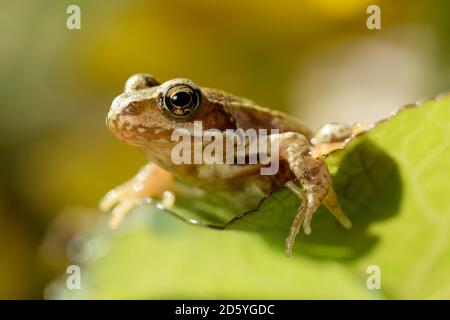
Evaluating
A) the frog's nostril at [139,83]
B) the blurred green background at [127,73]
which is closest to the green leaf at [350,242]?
the frog's nostril at [139,83]

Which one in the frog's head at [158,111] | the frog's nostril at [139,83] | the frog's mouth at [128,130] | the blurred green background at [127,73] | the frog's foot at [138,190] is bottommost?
the frog's foot at [138,190]

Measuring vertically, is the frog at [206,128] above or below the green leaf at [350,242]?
above

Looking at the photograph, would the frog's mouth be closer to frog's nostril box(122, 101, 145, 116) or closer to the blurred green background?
frog's nostril box(122, 101, 145, 116)

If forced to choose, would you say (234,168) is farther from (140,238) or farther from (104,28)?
(104,28)

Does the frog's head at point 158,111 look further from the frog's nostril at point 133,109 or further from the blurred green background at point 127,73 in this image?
the blurred green background at point 127,73

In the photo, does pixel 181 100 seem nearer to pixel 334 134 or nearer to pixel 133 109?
pixel 133 109
